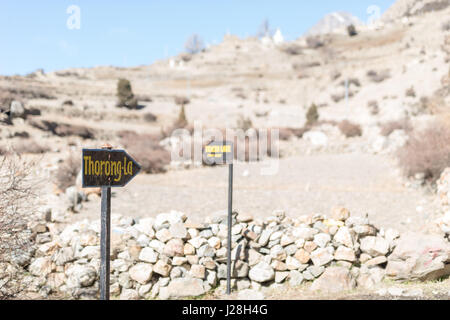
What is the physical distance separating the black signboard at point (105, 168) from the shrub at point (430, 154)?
10.2m

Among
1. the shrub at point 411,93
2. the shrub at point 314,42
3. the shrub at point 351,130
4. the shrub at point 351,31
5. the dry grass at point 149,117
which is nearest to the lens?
the shrub at point 351,130

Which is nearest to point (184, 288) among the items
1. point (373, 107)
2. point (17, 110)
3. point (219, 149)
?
point (219, 149)

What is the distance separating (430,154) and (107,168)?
10.8 metres

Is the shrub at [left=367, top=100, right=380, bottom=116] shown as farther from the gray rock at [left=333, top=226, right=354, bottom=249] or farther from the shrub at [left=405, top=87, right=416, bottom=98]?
the gray rock at [left=333, top=226, right=354, bottom=249]

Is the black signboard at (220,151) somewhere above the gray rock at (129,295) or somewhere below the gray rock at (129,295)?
above

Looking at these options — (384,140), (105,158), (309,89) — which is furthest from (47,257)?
(309,89)

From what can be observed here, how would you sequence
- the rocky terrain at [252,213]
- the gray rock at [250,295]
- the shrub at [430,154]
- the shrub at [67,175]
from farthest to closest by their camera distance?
the shrub at [67,175] < the shrub at [430,154] < the rocky terrain at [252,213] < the gray rock at [250,295]

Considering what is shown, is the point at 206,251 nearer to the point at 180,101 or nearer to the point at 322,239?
the point at 322,239

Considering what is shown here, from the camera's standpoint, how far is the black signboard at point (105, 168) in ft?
12.3

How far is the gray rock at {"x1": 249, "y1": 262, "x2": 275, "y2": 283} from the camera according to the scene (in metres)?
6.22

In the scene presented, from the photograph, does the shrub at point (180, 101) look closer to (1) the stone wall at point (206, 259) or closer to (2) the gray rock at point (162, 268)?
(1) the stone wall at point (206, 259)

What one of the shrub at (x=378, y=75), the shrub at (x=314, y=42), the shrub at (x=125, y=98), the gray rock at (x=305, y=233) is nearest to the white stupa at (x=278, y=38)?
the shrub at (x=314, y=42)

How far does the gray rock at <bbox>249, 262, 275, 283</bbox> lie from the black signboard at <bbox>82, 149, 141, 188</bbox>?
9.46 ft

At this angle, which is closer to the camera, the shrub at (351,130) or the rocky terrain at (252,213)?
the rocky terrain at (252,213)
